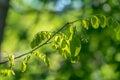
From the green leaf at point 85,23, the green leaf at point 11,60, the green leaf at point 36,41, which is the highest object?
the green leaf at point 85,23

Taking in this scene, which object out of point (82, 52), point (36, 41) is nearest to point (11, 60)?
point (36, 41)

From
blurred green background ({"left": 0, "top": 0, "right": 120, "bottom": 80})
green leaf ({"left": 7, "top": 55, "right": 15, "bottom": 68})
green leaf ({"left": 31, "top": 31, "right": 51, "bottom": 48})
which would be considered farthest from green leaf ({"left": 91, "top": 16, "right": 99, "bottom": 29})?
blurred green background ({"left": 0, "top": 0, "right": 120, "bottom": 80})

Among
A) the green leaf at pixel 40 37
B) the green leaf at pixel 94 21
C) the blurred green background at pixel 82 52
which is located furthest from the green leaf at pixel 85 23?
the blurred green background at pixel 82 52

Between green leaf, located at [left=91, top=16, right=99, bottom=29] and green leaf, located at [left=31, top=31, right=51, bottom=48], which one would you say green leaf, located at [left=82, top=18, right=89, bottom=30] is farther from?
green leaf, located at [left=31, top=31, right=51, bottom=48]

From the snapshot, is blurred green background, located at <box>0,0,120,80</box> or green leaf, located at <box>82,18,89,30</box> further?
blurred green background, located at <box>0,0,120,80</box>

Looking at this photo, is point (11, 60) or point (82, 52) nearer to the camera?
point (11, 60)

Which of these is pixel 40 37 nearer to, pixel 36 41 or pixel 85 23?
pixel 36 41

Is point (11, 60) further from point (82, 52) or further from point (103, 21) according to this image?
point (82, 52)

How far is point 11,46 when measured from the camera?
1055 cm

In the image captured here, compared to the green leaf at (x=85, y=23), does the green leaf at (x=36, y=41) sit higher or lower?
lower

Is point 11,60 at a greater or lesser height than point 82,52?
lesser

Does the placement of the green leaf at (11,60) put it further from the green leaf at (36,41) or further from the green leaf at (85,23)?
the green leaf at (85,23)

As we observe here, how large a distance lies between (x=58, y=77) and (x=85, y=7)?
1.59 metres

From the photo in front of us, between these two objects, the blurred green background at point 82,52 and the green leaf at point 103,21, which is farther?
the blurred green background at point 82,52
